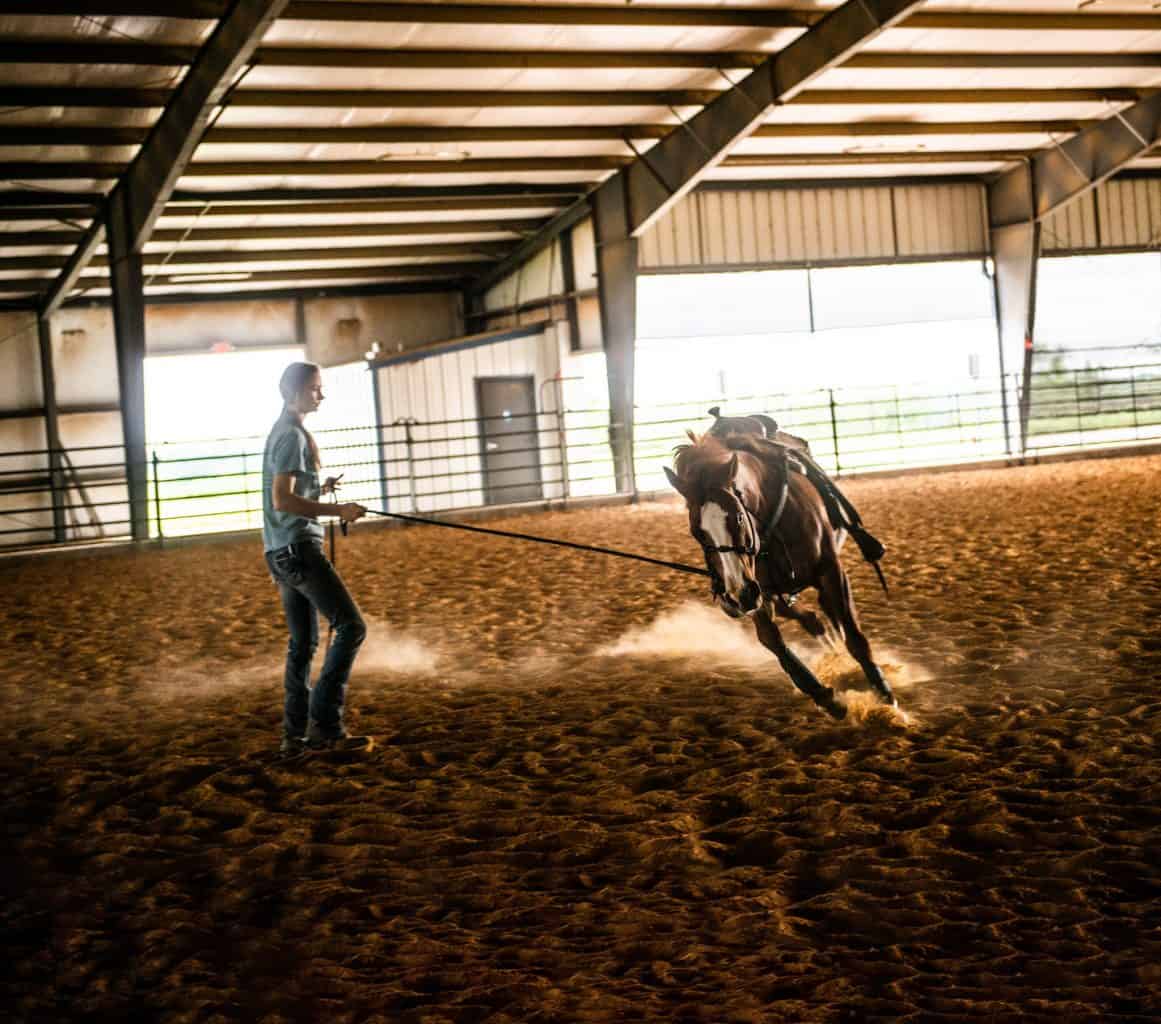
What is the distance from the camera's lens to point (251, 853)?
4012 mm

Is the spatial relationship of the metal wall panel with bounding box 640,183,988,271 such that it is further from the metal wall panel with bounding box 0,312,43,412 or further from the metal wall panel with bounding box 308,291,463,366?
the metal wall panel with bounding box 0,312,43,412

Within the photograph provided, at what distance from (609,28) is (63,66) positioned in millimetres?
5129

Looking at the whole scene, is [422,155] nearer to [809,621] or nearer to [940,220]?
[940,220]

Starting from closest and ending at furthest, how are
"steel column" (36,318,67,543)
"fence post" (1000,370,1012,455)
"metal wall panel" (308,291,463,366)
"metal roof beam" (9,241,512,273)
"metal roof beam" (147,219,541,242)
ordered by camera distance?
"metal roof beam" (147,219,541,242), "fence post" (1000,370,1012,455), "metal roof beam" (9,241,512,273), "steel column" (36,318,67,543), "metal wall panel" (308,291,463,366)

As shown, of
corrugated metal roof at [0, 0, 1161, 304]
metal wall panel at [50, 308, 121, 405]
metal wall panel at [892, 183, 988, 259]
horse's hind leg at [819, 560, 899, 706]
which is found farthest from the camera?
metal wall panel at [50, 308, 121, 405]


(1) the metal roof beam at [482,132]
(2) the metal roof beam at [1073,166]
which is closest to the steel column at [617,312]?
(1) the metal roof beam at [482,132]

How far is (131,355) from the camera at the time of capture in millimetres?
17172

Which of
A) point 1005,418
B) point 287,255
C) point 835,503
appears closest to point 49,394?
point 287,255

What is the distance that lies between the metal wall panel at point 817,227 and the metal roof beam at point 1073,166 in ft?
1.89

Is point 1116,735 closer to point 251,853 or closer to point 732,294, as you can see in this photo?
point 251,853

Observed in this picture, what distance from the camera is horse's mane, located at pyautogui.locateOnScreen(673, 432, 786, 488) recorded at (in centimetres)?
485

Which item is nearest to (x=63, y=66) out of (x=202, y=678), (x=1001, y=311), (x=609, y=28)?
(x=609, y=28)

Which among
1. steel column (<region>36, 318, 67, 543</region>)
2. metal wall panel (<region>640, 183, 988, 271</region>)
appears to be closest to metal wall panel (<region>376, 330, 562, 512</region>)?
metal wall panel (<region>640, 183, 988, 271</region>)

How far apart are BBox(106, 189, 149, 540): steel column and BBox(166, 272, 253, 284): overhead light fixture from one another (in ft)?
14.7
